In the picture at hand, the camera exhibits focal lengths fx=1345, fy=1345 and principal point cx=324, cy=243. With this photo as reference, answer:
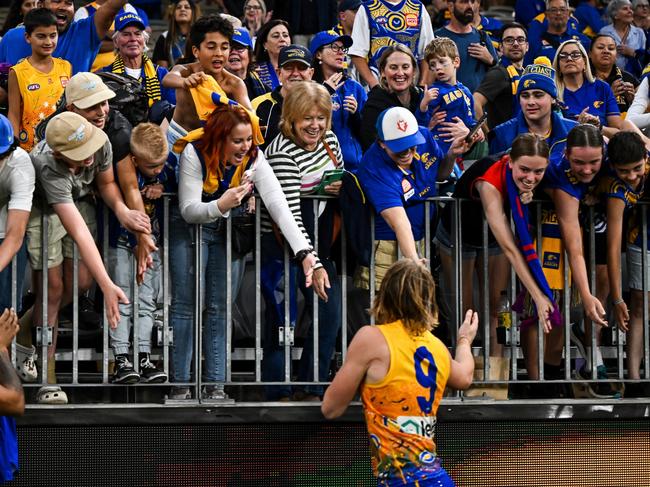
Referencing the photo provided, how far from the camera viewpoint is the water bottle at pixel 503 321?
8.71 metres

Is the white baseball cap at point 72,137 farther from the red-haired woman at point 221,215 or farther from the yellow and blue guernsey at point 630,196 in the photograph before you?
the yellow and blue guernsey at point 630,196

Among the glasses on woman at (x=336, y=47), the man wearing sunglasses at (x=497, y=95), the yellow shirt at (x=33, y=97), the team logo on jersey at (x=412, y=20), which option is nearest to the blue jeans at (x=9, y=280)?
the yellow shirt at (x=33, y=97)

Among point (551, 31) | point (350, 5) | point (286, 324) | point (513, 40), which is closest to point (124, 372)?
point (286, 324)

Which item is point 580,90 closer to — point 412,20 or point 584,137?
point 412,20

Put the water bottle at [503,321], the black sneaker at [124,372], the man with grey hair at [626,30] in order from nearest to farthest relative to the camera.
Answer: the black sneaker at [124,372], the water bottle at [503,321], the man with grey hair at [626,30]

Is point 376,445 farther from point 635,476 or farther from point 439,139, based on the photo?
point 439,139

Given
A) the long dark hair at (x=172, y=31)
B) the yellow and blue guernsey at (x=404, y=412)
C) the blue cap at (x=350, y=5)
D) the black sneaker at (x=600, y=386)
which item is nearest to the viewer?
the yellow and blue guernsey at (x=404, y=412)

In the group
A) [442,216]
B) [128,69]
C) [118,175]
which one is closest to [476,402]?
[442,216]

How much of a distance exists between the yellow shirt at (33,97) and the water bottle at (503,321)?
334cm

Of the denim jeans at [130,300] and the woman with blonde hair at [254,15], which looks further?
the woman with blonde hair at [254,15]

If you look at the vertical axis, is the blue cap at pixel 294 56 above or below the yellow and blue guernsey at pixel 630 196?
above

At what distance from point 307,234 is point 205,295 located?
740 millimetres

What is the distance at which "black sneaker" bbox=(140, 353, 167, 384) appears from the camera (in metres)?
8.09

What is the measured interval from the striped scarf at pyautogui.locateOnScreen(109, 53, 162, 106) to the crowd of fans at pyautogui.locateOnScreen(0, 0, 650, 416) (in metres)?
0.22
